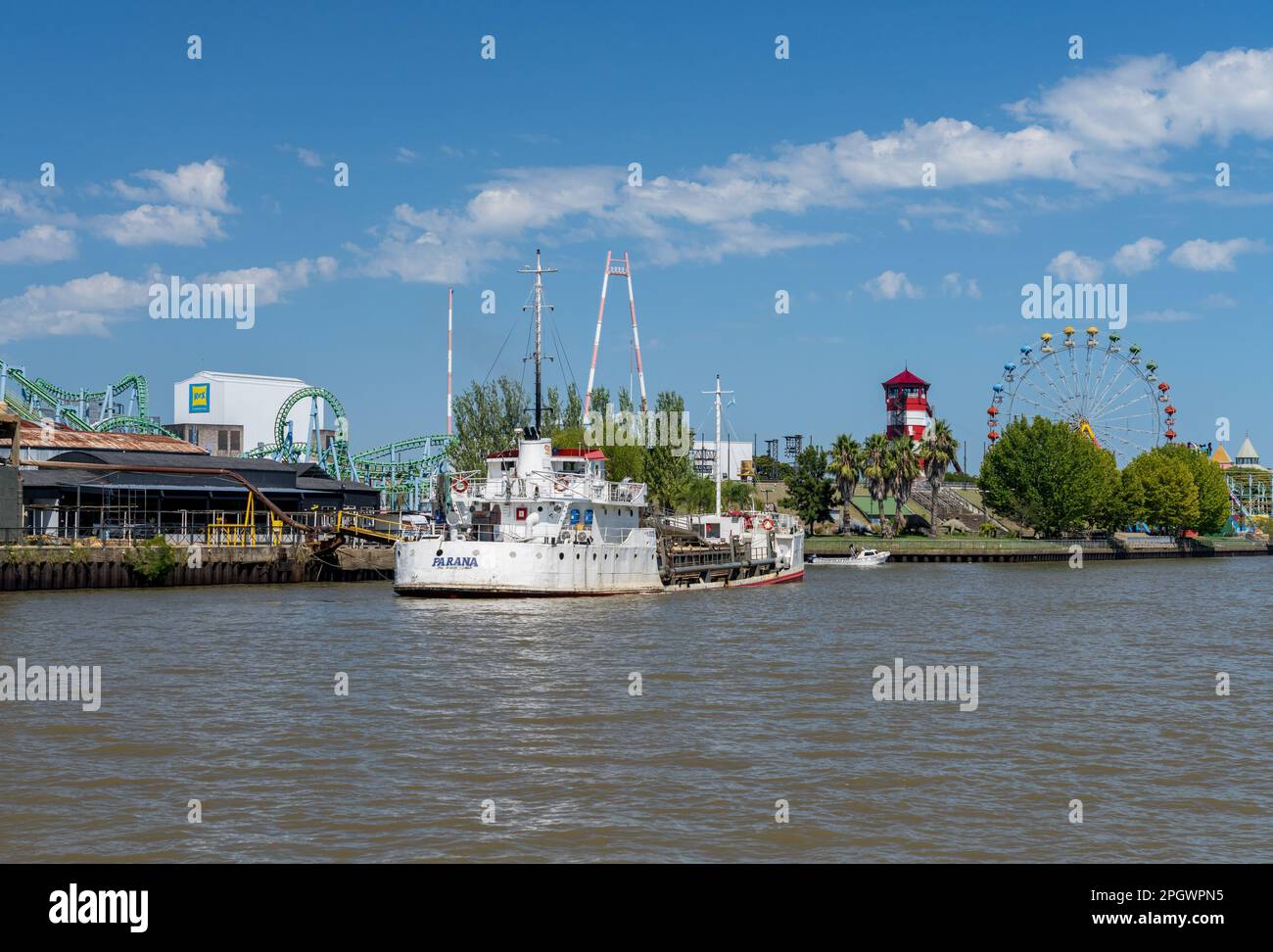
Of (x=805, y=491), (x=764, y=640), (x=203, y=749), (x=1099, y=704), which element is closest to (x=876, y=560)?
(x=805, y=491)

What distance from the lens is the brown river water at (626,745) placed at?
15.1 metres

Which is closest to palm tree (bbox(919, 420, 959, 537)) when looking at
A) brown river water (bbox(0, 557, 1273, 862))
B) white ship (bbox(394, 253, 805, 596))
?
white ship (bbox(394, 253, 805, 596))

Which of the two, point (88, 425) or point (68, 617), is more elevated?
point (88, 425)

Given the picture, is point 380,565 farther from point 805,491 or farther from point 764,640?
point 805,491

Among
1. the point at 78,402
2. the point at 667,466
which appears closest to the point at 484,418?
the point at 667,466

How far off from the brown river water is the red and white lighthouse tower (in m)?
145

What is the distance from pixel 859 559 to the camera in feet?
318

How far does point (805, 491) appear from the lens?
117250mm

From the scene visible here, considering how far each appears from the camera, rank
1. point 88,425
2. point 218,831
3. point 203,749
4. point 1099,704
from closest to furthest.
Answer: point 218,831
point 203,749
point 1099,704
point 88,425

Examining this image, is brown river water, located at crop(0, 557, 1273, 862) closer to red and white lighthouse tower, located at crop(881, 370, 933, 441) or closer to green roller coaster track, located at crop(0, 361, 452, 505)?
green roller coaster track, located at crop(0, 361, 452, 505)

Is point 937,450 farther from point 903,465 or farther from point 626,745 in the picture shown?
point 626,745

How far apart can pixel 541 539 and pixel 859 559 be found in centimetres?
5138

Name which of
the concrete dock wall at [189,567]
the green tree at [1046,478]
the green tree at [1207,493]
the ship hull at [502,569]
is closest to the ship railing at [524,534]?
the ship hull at [502,569]
